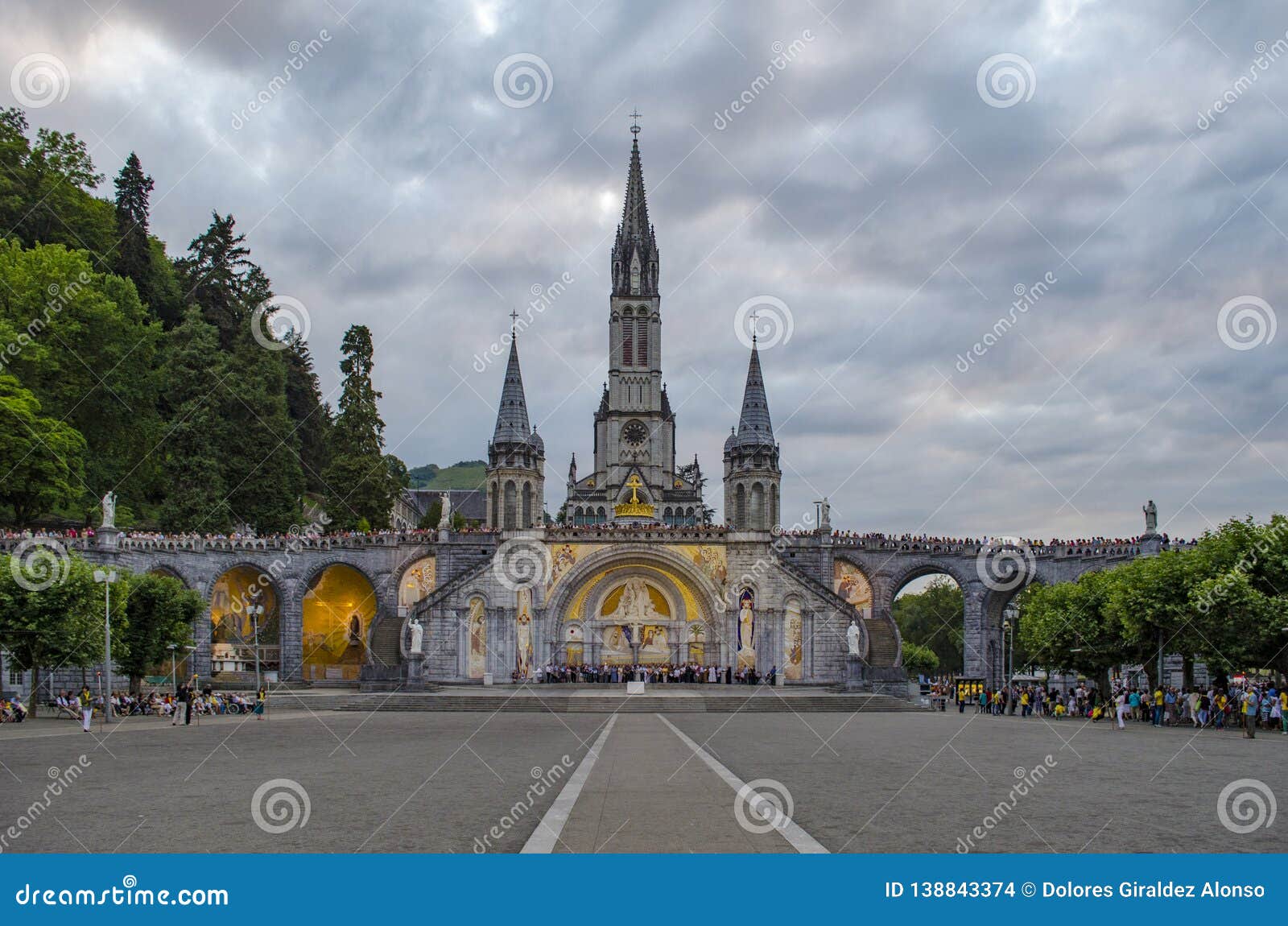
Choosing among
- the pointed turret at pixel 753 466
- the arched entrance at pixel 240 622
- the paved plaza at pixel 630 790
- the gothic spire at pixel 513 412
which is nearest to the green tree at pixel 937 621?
the pointed turret at pixel 753 466

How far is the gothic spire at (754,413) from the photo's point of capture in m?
82.5

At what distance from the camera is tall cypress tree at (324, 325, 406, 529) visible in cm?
6700

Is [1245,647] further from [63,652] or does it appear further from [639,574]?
[63,652]

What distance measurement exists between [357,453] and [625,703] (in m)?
31.0

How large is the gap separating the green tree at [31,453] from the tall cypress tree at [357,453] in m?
16.4

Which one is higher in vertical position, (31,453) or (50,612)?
(31,453)

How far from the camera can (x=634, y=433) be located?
381ft

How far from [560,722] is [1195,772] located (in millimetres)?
18929

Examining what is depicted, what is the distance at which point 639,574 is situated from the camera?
59500 mm

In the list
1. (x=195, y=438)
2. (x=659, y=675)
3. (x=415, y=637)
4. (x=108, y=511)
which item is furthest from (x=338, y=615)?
(x=659, y=675)

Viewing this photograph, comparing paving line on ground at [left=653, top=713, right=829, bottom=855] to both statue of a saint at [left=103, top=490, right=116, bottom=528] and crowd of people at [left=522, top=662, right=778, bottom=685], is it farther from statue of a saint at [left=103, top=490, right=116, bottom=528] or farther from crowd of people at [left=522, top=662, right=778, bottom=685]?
statue of a saint at [left=103, top=490, right=116, bottom=528]

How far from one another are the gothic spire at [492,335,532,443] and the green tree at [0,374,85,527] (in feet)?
95.1

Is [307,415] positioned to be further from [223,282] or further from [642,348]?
[642,348]

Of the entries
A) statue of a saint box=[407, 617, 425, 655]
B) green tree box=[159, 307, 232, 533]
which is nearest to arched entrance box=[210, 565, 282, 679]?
green tree box=[159, 307, 232, 533]
